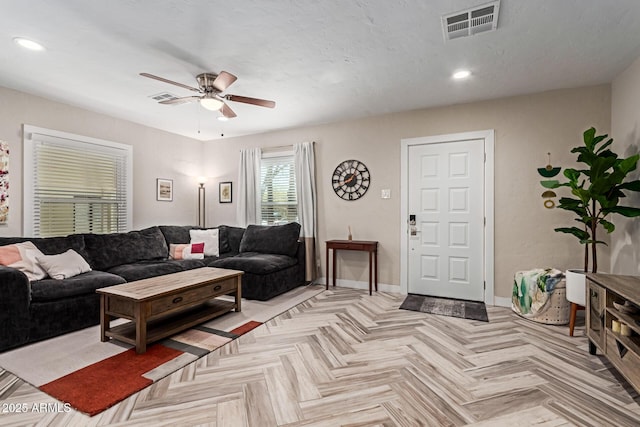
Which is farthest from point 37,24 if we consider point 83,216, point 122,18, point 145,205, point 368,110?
point 368,110

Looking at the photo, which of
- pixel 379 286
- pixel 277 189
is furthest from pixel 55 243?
pixel 379 286

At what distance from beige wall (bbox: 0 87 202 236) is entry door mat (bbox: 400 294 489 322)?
4.21 m

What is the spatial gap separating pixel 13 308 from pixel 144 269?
4.30ft

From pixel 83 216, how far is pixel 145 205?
878 millimetres

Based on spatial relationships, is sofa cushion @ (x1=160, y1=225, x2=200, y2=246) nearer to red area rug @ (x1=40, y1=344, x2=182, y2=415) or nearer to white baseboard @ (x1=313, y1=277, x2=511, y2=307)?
white baseboard @ (x1=313, y1=277, x2=511, y2=307)

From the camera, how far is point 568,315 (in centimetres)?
322

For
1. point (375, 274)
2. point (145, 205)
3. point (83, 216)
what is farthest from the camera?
point (145, 205)

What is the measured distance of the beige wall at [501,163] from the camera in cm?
360

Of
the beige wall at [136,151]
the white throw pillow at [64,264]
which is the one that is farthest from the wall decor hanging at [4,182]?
the white throw pillow at [64,264]

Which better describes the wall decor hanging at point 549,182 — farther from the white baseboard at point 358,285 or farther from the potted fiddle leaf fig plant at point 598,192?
the white baseboard at point 358,285

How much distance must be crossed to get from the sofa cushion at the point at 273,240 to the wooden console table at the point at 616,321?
3.52m

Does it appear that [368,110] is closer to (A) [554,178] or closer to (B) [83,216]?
(A) [554,178]

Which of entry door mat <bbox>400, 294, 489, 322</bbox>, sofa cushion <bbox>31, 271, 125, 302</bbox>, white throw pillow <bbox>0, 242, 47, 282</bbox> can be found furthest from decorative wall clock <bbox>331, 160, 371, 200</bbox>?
white throw pillow <bbox>0, 242, 47, 282</bbox>

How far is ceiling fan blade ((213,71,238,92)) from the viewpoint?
2.69 meters
